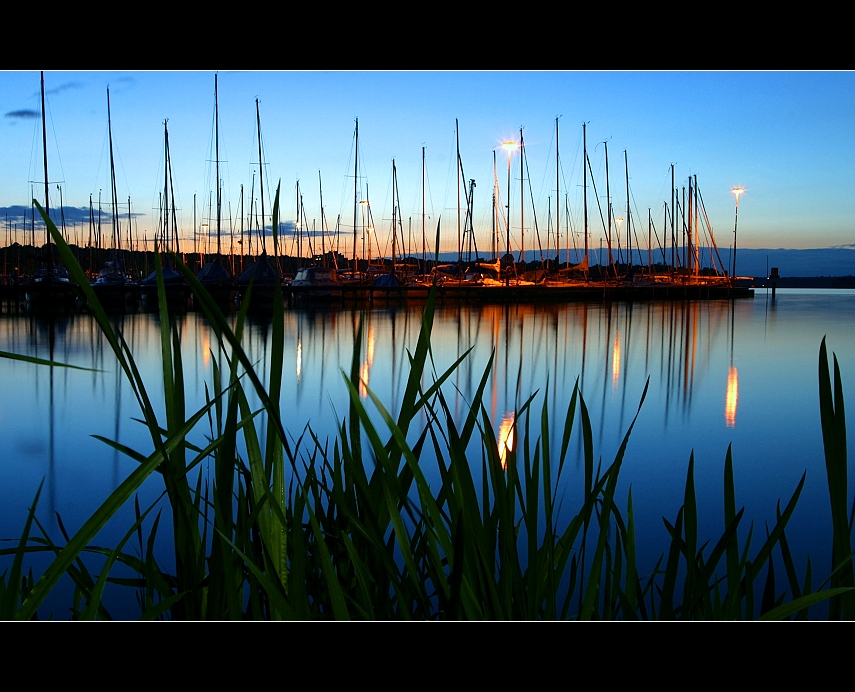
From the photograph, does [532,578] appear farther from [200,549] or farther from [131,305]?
[131,305]

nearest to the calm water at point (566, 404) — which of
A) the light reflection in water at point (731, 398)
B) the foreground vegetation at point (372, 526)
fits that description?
the light reflection in water at point (731, 398)

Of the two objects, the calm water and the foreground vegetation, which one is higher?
the foreground vegetation

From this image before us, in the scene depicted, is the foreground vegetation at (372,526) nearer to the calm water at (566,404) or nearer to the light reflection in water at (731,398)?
the calm water at (566,404)

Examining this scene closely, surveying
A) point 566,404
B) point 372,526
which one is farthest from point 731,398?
point 372,526

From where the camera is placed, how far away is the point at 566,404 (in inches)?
206

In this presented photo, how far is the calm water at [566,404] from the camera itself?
310cm

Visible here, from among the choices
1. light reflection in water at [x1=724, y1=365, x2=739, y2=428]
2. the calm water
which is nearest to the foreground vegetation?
the calm water

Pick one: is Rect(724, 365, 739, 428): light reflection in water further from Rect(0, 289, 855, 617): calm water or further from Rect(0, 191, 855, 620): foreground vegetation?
Rect(0, 191, 855, 620): foreground vegetation

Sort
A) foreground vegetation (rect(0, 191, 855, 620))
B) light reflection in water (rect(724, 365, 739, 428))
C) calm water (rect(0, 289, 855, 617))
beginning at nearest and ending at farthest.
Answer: foreground vegetation (rect(0, 191, 855, 620))
calm water (rect(0, 289, 855, 617))
light reflection in water (rect(724, 365, 739, 428))

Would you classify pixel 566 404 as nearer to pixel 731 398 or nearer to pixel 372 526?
pixel 731 398

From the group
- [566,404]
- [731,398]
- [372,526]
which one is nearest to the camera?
[372,526]

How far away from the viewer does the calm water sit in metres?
3.10
